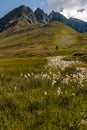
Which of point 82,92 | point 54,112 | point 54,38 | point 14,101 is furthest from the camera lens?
point 54,38

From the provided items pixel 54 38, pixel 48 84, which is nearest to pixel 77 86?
pixel 48 84

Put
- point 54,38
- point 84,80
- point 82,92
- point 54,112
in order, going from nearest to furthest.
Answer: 1. point 54,112
2. point 82,92
3. point 84,80
4. point 54,38

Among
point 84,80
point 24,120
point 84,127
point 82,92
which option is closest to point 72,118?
point 84,127

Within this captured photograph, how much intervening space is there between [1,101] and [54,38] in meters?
186

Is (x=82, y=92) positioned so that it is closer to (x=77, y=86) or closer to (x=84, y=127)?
(x=77, y=86)

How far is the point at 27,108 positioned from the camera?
31.7ft

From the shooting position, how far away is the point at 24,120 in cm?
877

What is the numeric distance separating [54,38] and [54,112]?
186621mm

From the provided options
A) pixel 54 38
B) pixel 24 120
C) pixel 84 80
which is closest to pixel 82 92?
pixel 84 80

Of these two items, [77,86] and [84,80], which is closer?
[77,86]

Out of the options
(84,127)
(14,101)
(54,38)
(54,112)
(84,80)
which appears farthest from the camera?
(54,38)

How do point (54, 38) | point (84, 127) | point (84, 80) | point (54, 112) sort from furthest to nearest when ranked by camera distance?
point (54, 38) → point (84, 80) → point (54, 112) → point (84, 127)

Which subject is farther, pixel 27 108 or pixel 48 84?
pixel 48 84

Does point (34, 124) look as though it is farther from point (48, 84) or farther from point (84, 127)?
point (48, 84)
